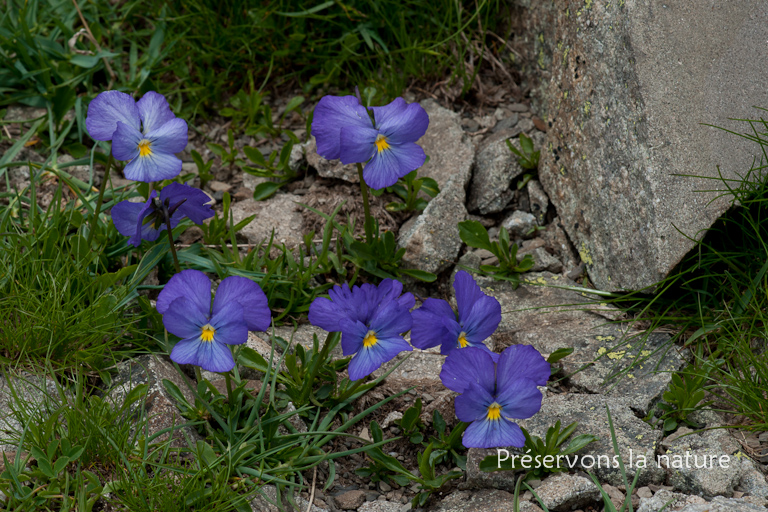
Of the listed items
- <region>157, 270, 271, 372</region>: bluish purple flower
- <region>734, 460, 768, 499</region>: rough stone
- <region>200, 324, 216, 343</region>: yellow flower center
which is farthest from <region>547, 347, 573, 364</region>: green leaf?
<region>200, 324, 216, 343</region>: yellow flower center

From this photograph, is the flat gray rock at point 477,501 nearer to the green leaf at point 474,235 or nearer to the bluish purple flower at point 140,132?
the green leaf at point 474,235

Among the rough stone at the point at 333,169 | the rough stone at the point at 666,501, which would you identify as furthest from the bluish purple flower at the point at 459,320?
the rough stone at the point at 333,169

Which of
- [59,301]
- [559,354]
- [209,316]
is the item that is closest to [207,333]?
[209,316]

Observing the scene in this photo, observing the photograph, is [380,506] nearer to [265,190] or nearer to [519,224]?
[519,224]

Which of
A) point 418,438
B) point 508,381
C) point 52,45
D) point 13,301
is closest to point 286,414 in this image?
point 418,438

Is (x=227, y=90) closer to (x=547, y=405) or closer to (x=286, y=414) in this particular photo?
(x=286, y=414)

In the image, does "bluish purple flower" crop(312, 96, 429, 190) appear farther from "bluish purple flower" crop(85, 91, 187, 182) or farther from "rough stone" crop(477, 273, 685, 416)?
"rough stone" crop(477, 273, 685, 416)
